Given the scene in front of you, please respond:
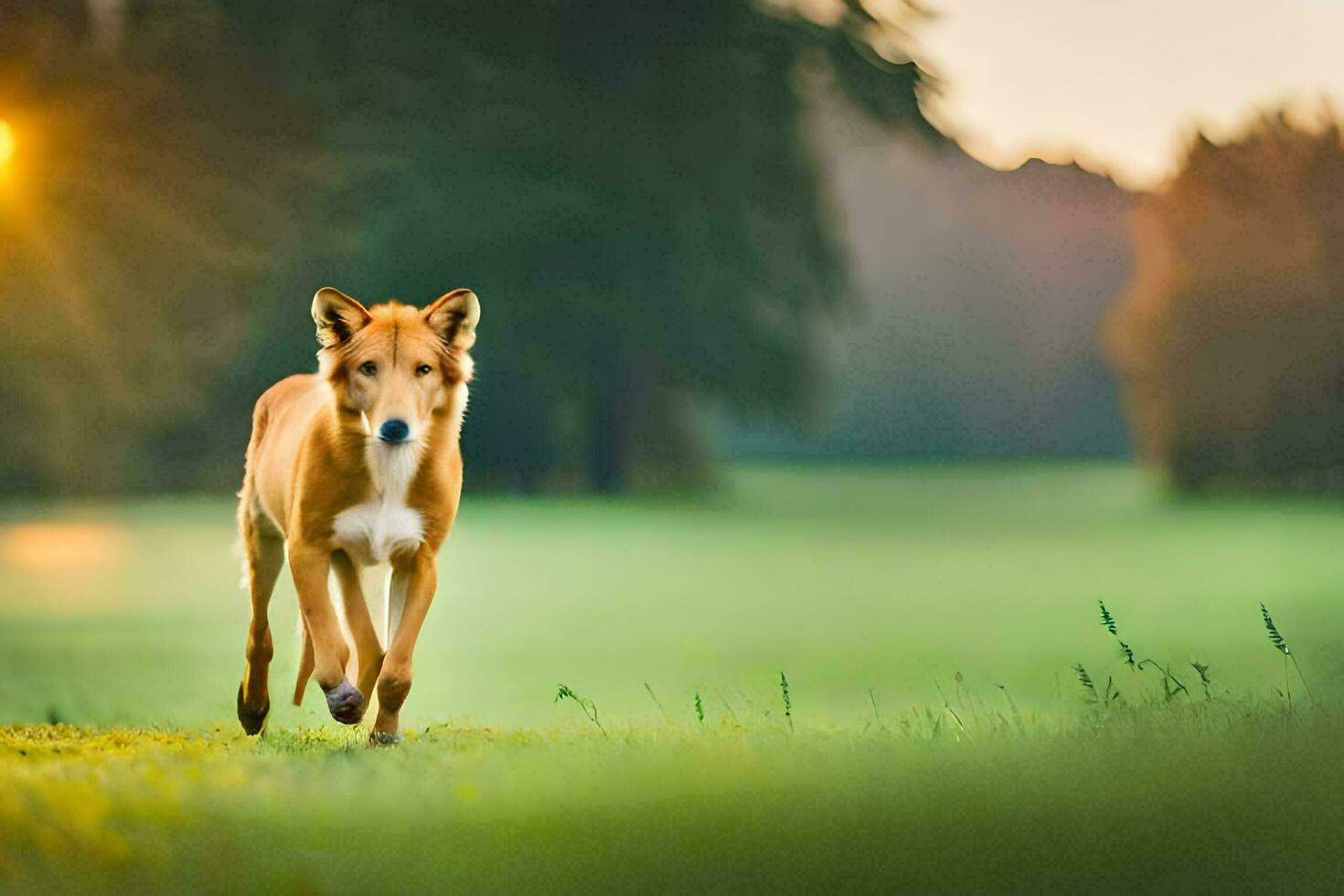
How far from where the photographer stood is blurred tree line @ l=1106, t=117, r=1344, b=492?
20.7 m

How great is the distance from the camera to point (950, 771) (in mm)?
5410

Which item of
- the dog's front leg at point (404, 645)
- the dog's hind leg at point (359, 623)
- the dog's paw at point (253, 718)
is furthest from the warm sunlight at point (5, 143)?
→ the dog's front leg at point (404, 645)

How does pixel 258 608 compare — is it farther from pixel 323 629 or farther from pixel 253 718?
pixel 323 629

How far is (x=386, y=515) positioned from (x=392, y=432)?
431 millimetres

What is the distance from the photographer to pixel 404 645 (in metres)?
6.56

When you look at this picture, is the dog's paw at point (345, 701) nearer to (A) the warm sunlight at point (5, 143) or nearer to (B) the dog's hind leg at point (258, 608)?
(B) the dog's hind leg at point (258, 608)

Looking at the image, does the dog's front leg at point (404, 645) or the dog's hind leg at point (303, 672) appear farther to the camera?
the dog's hind leg at point (303, 672)

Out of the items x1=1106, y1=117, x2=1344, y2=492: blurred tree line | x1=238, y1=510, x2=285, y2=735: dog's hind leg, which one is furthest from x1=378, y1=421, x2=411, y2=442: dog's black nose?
x1=1106, y1=117, x2=1344, y2=492: blurred tree line

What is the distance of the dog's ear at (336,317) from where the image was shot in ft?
21.0

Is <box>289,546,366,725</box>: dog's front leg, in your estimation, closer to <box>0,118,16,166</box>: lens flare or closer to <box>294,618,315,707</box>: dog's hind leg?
<box>294,618,315,707</box>: dog's hind leg

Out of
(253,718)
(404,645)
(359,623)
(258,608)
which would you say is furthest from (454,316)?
(253,718)

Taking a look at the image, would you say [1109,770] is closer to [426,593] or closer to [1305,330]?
[426,593]

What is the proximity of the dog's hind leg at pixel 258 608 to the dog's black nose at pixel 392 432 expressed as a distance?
5.84 ft

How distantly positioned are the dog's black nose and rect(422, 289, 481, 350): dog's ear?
0.44 m
